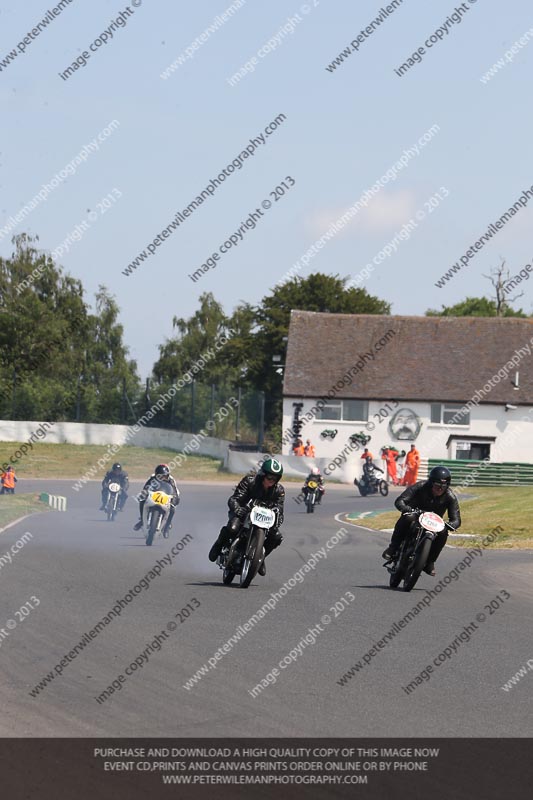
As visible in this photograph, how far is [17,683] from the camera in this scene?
8.42m

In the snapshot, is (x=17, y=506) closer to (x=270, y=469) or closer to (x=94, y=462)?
(x=270, y=469)

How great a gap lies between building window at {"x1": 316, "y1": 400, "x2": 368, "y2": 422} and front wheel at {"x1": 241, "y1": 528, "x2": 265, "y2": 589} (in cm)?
4764

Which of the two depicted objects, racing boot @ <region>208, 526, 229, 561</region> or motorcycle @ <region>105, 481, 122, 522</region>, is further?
motorcycle @ <region>105, 481, 122, 522</region>

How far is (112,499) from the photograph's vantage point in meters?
26.9

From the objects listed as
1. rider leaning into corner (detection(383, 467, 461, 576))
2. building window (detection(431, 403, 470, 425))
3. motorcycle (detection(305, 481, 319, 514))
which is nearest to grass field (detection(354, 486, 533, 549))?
motorcycle (detection(305, 481, 319, 514))

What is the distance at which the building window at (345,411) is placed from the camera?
204 feet

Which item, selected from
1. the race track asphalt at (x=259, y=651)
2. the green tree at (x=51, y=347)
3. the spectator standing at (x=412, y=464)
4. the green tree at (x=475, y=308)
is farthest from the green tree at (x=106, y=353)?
the race track asphalt at (x=259, y=651)

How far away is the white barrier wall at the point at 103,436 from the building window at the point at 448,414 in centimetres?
1106

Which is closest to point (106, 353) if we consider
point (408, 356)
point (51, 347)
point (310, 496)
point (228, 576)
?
point (51, 347)

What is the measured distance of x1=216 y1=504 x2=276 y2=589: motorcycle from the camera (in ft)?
45.4

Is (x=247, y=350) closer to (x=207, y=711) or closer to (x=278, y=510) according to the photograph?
(x=278, y=510)

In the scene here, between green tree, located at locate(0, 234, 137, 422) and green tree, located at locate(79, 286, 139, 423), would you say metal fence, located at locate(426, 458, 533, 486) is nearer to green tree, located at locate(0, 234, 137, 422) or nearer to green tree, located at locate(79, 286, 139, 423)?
green tree, located at locate(0, 234, 137, 422)

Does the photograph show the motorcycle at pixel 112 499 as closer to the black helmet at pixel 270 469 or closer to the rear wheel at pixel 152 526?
the rear wheel at pixel 152 526
